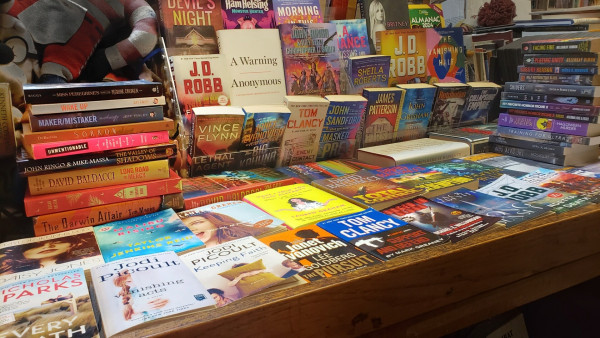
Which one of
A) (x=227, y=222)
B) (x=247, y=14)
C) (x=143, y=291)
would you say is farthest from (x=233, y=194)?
(x=247, y=14)

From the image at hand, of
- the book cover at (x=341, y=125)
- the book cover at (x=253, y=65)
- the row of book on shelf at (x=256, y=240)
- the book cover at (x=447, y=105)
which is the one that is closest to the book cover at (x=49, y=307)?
the row of book on shelf at (x=256, y=240)

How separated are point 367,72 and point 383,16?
1.00ft

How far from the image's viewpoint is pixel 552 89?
1.80 m

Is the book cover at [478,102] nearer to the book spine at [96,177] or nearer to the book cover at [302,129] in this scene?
the book cover at [302,129]

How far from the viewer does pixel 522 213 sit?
4.31 ft

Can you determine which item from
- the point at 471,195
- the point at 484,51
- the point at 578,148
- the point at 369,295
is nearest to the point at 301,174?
the point at 471,195

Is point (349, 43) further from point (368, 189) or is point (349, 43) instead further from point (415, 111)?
point (368, 189)

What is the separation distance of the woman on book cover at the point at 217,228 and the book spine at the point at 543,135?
3.85 ft

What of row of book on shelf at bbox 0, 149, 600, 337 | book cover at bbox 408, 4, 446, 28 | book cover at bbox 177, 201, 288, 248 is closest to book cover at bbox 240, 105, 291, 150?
→ row of book on shelf at bbox 0, 149, 600, 337

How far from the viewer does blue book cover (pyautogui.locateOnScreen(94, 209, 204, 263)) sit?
1136 millimetres

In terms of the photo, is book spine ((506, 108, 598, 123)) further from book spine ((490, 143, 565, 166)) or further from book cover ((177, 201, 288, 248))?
book cover ((177, 201, 288, 248))

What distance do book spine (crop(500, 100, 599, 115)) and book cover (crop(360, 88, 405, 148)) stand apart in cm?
42

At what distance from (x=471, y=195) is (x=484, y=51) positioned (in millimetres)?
1152

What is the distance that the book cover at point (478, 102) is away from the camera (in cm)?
217
